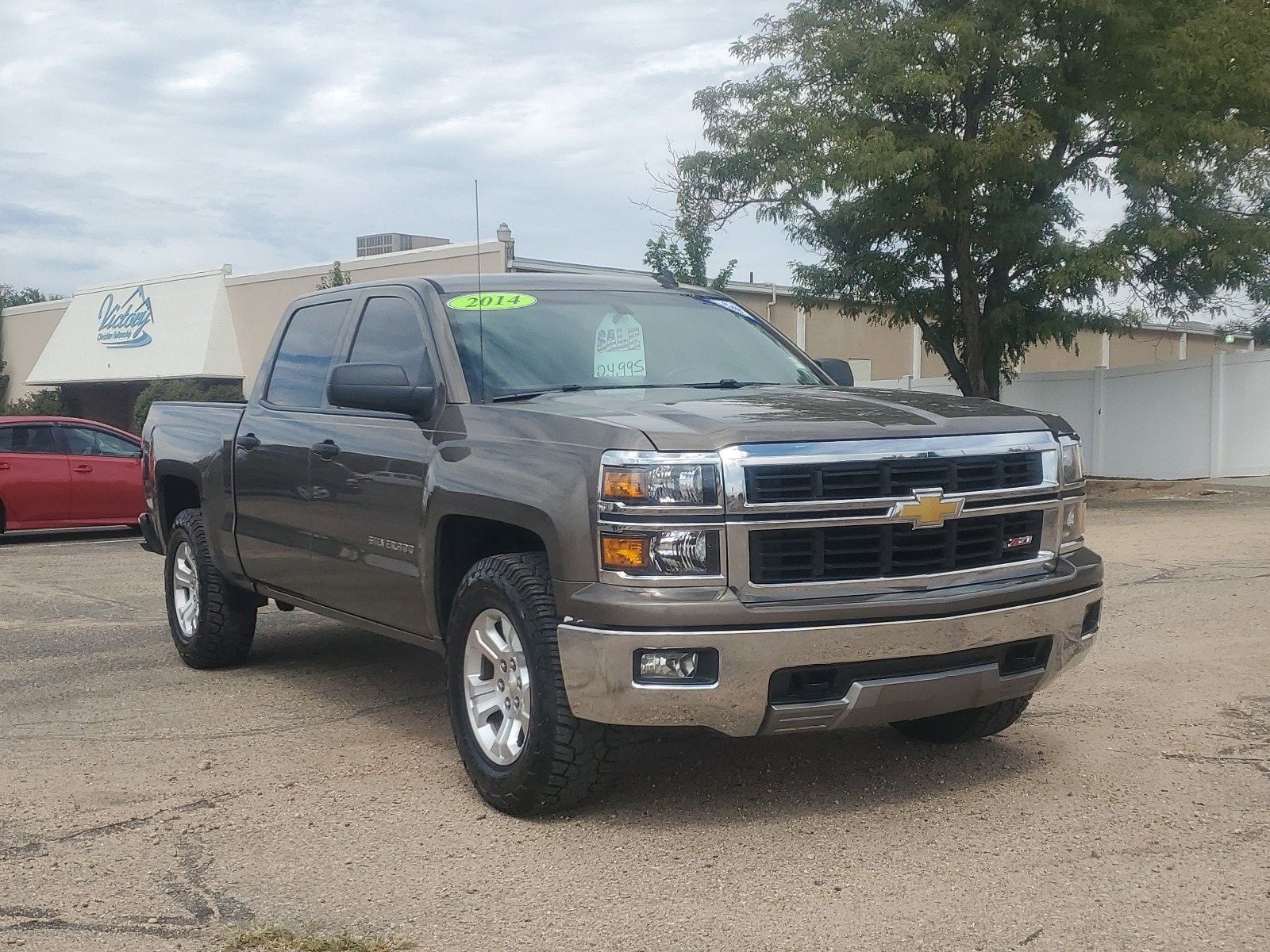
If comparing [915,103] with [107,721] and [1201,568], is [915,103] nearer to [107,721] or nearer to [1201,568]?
[1201,568]

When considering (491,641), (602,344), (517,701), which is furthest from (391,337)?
(517,701)

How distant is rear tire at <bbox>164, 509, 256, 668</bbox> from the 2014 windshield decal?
3345 centimetres

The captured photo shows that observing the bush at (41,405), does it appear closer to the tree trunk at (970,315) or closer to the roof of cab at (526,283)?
the tree trunk at (970,315)

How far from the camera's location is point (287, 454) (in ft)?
21.4

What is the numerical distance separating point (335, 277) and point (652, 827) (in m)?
29.4

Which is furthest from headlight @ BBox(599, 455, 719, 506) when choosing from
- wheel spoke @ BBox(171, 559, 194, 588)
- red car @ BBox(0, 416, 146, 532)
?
red car @ BBox(0, 416, 146, 532)

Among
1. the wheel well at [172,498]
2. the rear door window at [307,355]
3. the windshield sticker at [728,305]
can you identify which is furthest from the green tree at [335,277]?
the windshield sticker at [728,305]

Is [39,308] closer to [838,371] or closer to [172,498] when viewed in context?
[172,498]

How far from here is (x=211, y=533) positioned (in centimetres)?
741

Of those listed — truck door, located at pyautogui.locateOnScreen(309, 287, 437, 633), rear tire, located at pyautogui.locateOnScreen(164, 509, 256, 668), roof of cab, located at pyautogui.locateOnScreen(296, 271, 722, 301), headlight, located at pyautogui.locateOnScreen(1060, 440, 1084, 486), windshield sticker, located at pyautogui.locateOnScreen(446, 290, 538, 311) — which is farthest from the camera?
rear tire, located at pyautogui.locateOnScreen(164, 509, 256, 668)

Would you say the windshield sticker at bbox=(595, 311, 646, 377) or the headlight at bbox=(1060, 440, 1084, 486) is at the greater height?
the windshield sticker at bbox=(595, 311, 646, 377)

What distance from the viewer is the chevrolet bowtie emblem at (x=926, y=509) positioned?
4.52m

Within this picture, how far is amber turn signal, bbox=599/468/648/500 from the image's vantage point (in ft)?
14.3

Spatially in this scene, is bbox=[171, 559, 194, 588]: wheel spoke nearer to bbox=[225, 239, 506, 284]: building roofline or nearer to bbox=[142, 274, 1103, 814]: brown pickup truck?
bbox=[142, 274, 1103, 814]: brown pickup truck
